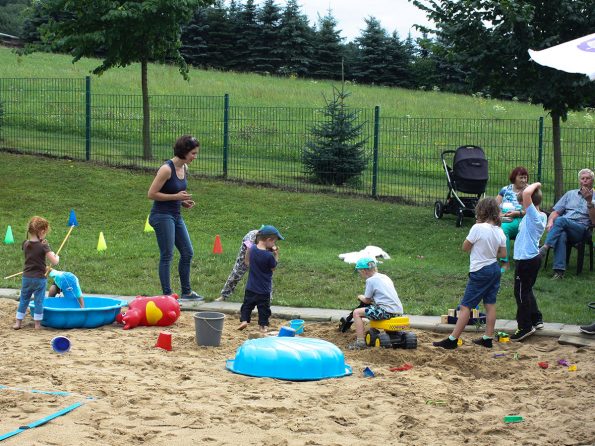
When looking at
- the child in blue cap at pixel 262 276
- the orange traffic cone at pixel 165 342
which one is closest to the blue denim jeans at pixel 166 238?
the child in blue cap at pixel 262 276

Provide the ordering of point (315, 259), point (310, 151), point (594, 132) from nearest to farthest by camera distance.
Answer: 1. point (315, 259)
2. point (594, 132)
3. point (310, 151)

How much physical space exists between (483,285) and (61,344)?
14.8 feet

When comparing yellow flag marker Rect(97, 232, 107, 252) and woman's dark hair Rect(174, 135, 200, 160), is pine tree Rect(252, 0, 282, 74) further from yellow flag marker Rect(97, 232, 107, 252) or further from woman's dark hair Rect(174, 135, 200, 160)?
woman's dark hair Rect(174, 135, 200, 160)

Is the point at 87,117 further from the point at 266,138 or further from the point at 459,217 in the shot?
the point at 459,217

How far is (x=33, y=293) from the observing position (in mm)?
10273

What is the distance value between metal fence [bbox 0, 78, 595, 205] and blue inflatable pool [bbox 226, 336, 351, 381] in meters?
12.0

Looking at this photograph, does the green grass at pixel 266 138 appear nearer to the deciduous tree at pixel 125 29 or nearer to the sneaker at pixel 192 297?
the deciduous tree at pixel 125 29

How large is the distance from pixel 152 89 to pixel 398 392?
35397 millimetres

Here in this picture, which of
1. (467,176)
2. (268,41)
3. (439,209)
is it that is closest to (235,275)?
(467,176)

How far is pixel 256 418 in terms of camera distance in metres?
6.96

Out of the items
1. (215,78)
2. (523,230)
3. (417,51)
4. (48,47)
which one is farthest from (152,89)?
(523,230)

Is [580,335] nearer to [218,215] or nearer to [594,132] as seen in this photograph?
[218,215]

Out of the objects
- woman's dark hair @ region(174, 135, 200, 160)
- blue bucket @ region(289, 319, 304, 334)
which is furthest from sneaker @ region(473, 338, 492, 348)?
woman's dark hair @ region(174, 135, 200, 160)

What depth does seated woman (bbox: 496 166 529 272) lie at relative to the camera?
12.0 metres
